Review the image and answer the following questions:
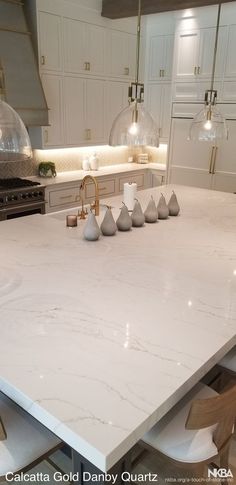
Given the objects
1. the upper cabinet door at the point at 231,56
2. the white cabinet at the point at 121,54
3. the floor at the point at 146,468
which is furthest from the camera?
the white cabinet at the point at 121,54

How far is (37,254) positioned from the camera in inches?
81.4

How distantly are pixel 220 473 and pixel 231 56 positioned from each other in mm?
4417

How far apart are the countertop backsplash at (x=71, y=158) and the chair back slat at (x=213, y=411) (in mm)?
3919

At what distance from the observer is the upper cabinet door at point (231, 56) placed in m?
4.37

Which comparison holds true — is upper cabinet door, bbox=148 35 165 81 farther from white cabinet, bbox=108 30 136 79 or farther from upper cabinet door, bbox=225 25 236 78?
upper cabinet door, bbox=225 25 236 78

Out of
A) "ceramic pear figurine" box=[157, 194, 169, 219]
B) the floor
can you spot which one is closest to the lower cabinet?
"ceramic pear figurine" box=[157, 194, 169, 219]

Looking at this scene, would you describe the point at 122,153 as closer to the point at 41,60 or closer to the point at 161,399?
the point at 41,60

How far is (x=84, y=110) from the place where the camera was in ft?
16.0

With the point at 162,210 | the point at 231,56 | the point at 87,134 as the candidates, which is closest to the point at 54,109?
the point at 87,134

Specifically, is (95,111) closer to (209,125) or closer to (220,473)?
(209,125)

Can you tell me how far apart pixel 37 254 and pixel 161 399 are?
4.05 feet

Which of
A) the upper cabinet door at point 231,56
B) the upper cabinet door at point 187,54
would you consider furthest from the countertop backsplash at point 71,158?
the upper cabinet door at point 231,56

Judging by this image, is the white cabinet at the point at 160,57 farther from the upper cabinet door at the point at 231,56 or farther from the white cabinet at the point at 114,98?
the upper cabinet door at the point at 231,56

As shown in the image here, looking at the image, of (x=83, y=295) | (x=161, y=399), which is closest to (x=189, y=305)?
(x=83, y=295)
